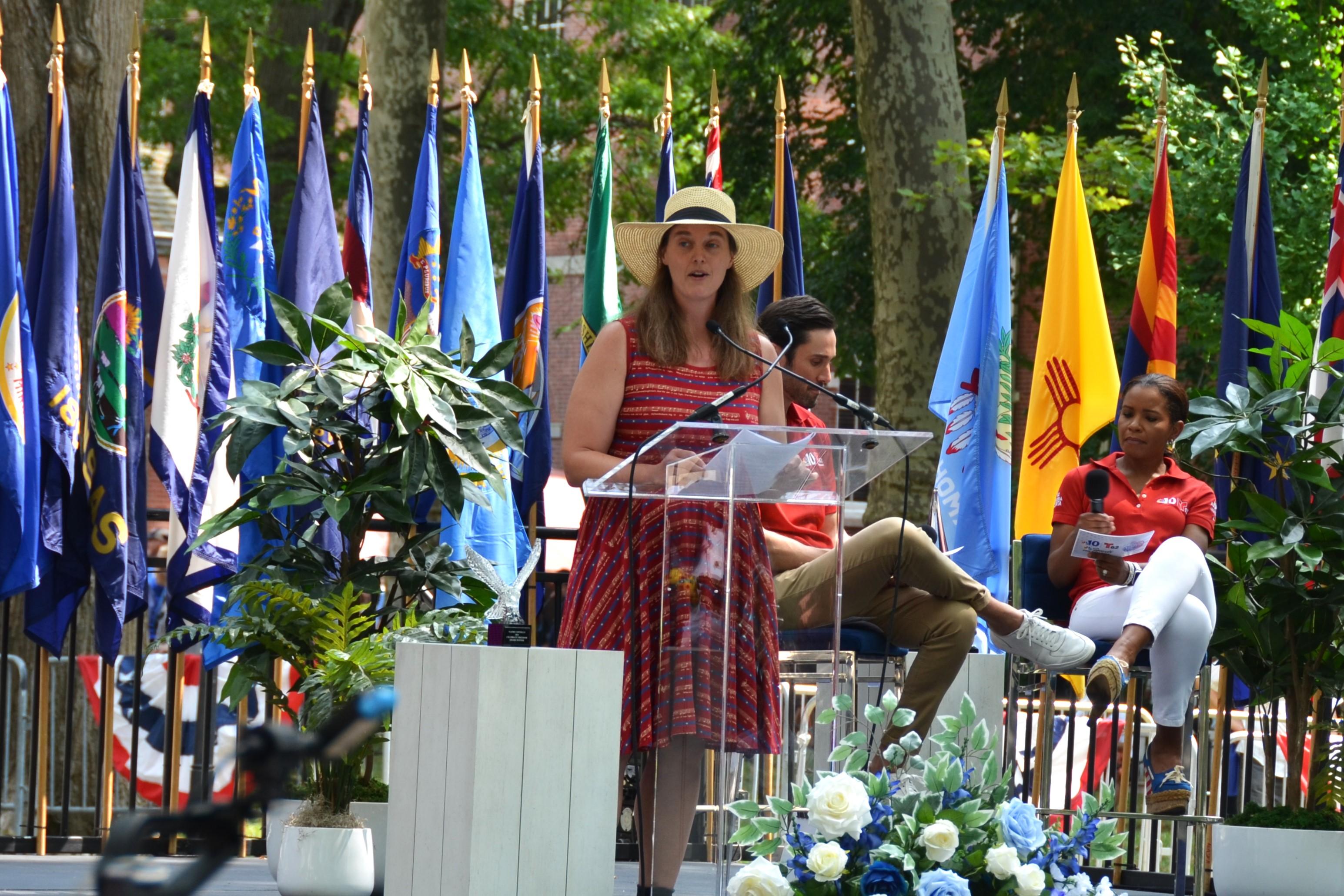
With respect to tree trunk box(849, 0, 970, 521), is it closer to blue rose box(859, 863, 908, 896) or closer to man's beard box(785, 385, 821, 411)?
man's beard box(785, 385, 821, 411)

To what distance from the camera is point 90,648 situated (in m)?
7.60

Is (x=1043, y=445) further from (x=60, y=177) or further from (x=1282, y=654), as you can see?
(x=60, y=177)

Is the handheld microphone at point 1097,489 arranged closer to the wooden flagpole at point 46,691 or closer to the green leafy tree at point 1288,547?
the green leafy tree at point 1288,547

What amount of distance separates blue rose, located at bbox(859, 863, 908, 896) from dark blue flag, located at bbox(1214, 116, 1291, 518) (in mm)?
3893

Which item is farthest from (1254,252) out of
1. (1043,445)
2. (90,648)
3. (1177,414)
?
(90,648)

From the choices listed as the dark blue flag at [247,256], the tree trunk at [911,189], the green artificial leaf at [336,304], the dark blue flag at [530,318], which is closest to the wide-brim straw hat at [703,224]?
the green artificial leaf at [336,304]

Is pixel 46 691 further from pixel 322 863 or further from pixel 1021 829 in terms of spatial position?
pixel 1021 829

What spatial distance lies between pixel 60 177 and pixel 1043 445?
3.85 meters

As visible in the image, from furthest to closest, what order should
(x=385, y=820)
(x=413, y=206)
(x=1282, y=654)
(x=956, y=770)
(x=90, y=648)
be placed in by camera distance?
(x=90, y=648)
(x=413, y=206)
(x=1282, y=654)
(x=385, y=820)
(x=956, y=770)

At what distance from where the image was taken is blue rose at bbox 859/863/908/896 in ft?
8.52

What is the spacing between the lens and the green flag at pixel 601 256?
6.70 metres

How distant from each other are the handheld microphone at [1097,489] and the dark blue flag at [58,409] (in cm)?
351

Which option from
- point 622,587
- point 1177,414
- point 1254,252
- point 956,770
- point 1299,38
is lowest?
point 956,770

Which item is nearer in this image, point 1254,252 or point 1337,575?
point 1337,575
